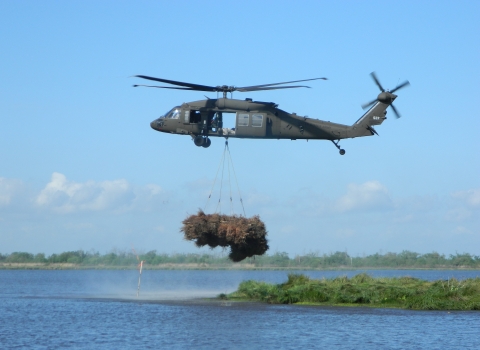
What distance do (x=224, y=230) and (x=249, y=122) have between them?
4.43 metres

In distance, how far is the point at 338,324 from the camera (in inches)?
1192

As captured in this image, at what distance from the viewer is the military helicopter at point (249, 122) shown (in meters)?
28.5

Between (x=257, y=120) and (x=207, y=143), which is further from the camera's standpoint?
(x=207, y=143)

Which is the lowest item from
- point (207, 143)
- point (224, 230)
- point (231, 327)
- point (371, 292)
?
point (231, 327)

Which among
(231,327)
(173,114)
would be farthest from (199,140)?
(231,327)

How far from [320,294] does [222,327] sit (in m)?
8.37

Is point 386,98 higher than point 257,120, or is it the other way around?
point 386,98

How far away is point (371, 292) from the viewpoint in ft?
117

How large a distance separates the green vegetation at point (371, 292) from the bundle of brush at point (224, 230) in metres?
7.96

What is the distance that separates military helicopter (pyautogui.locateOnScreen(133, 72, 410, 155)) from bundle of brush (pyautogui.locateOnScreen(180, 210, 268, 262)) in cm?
303

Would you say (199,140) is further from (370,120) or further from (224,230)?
(370,120)

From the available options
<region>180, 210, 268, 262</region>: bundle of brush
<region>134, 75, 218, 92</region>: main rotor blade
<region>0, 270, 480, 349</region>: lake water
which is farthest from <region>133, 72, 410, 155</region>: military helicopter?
<region>0, 270, 480, 349</region>: lake water

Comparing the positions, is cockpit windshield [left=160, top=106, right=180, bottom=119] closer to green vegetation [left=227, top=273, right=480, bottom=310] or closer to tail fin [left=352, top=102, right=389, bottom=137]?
tail fin [left=352, top=102, right=389, bottom=137]

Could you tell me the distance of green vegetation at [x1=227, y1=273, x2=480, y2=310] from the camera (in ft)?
112
